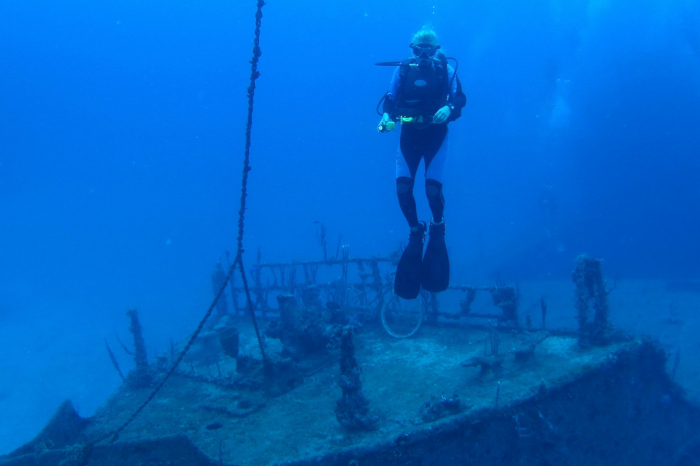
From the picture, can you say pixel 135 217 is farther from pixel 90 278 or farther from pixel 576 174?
pixel 576 174

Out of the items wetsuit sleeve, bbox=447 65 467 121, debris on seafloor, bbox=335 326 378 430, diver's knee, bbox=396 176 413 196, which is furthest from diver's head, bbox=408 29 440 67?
debris on seafloor, bbox=335 326 378 430

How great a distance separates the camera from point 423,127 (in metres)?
5.25

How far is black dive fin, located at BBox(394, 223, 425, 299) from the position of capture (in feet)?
17.1

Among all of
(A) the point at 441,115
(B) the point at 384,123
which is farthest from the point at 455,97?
(B) the point at 384,123

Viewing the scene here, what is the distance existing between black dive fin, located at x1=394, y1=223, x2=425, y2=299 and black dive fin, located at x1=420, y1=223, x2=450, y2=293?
8 centimetres

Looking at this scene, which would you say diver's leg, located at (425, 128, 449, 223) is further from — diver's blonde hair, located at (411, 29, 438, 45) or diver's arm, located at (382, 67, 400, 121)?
diver's blonde hair, located at (411, 29, 438, 45)

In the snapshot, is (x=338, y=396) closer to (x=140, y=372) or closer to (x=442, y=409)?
(x=442, y=409)

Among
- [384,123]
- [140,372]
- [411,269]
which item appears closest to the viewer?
[384,123]

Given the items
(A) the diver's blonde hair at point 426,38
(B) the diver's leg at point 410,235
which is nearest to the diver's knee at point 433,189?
(B) the diver's leg at point 410,235

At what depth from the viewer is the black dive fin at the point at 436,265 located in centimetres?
515

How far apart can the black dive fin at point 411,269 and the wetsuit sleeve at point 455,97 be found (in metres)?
1.44

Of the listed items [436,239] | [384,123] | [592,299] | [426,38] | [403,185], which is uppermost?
[426,38]

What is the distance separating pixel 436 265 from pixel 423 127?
1727 millimetres

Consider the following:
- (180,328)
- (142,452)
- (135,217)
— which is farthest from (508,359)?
(135,217)
